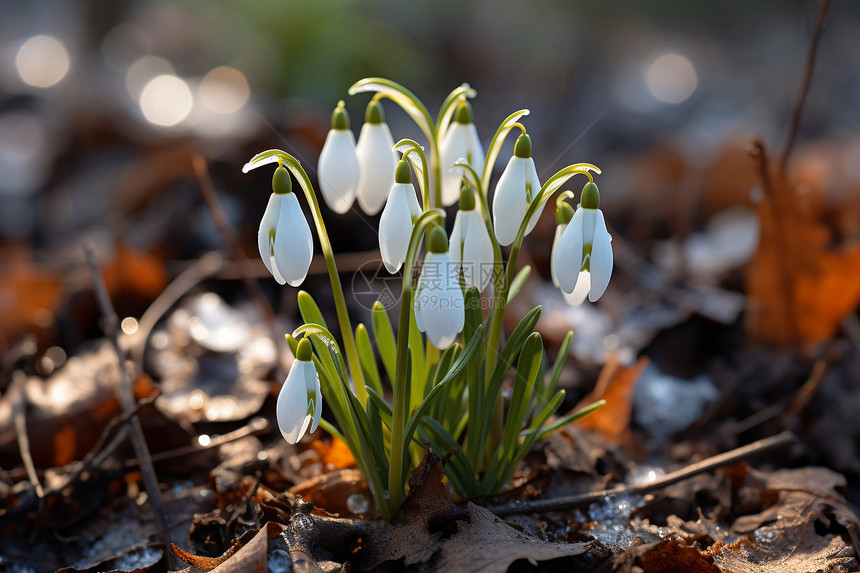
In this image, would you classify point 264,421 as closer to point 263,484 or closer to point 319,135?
point 263,484

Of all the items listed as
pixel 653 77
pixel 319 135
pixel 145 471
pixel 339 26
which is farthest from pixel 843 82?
pixel 145 471

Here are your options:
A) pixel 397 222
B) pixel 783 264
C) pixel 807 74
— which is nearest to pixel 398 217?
pixel 397 222

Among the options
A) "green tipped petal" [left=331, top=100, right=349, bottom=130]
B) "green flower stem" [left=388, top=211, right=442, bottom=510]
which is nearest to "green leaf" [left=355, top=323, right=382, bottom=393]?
"green flower stem" [left=388, top=211, right=442, bottom=510]

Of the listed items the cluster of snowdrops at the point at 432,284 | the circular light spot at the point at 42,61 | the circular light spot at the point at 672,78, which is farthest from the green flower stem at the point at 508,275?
the circular light spot at the point at 42,61

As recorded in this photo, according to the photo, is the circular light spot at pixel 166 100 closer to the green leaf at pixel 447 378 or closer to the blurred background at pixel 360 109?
the blurred background at pixel 360 109

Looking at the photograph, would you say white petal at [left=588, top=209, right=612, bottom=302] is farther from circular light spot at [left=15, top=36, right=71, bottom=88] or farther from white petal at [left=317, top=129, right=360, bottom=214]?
circular light spot at [left=15, top=36, right=71, bottom=88]

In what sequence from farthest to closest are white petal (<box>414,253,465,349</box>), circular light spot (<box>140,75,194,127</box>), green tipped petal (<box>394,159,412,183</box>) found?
circular light spot (<box>140,75,194,127</box>)
green tipped petal (<box>394,159,412,183</box>)
white petal (<box>414,253,465,349</box>)
